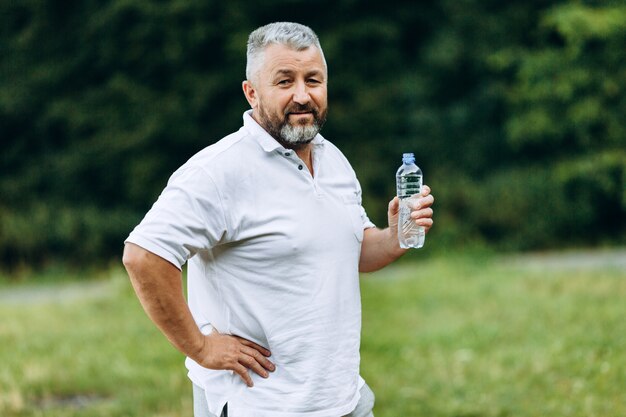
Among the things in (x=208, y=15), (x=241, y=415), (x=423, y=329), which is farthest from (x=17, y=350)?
(x=208, y=15)

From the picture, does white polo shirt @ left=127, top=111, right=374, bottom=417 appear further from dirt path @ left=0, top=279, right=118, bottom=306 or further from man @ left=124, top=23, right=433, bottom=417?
dirt path @ left=0, top=279, right=118, bottom=306

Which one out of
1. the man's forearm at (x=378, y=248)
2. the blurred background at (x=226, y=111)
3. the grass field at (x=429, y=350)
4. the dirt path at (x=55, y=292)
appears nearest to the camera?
the man's forearm at (x=378, y=248)

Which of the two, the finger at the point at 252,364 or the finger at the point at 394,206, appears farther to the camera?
the finger at the point at 394,206

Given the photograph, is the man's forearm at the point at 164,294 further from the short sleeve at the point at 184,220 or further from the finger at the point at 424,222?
the finger at the point at 424,222

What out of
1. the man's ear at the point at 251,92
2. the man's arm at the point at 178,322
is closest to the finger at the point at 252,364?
the man's arm at the point at 178,322

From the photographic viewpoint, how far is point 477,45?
16203mm

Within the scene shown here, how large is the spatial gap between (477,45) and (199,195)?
14.2m

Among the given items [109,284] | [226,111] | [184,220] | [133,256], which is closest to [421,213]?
[184,220]

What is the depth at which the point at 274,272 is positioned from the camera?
2.79 metres

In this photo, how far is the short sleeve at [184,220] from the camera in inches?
103

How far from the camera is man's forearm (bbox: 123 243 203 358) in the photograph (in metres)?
2.63

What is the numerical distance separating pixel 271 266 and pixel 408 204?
56 cm

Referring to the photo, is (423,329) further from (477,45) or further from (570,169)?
(477,45)

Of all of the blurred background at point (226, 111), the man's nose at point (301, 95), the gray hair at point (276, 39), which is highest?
the blurred background at point (226, 111)
